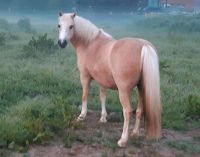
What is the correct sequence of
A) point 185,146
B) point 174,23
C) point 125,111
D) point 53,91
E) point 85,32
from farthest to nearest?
point 174,23 → point 53,91 → point 85,32 → point 185,146 → point 125,111

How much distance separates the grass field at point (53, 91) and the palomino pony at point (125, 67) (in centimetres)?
62

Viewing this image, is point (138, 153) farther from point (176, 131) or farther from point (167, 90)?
point (167, 90)

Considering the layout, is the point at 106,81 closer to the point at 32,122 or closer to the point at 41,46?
the point at 32,122

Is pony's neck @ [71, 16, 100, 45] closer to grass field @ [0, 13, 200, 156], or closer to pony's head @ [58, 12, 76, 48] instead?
pony's head @ [58, 12, 76, 48]

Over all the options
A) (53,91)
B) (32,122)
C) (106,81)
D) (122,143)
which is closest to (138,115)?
(122,143)

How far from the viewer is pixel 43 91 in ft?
27.2

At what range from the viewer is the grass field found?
217 inches

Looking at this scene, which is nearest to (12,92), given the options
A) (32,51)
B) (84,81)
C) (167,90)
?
(84,81)

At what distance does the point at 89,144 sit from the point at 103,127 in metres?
0.79

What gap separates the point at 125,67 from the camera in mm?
5277

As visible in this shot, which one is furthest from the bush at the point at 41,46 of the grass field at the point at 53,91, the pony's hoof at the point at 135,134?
the pony's hoof at the point at 135,134

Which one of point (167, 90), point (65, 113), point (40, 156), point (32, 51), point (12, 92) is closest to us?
point (40, 156)

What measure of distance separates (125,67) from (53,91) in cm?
327

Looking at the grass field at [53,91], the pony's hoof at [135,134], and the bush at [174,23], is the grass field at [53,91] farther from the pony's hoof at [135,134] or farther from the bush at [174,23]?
the bush at [174,23]
